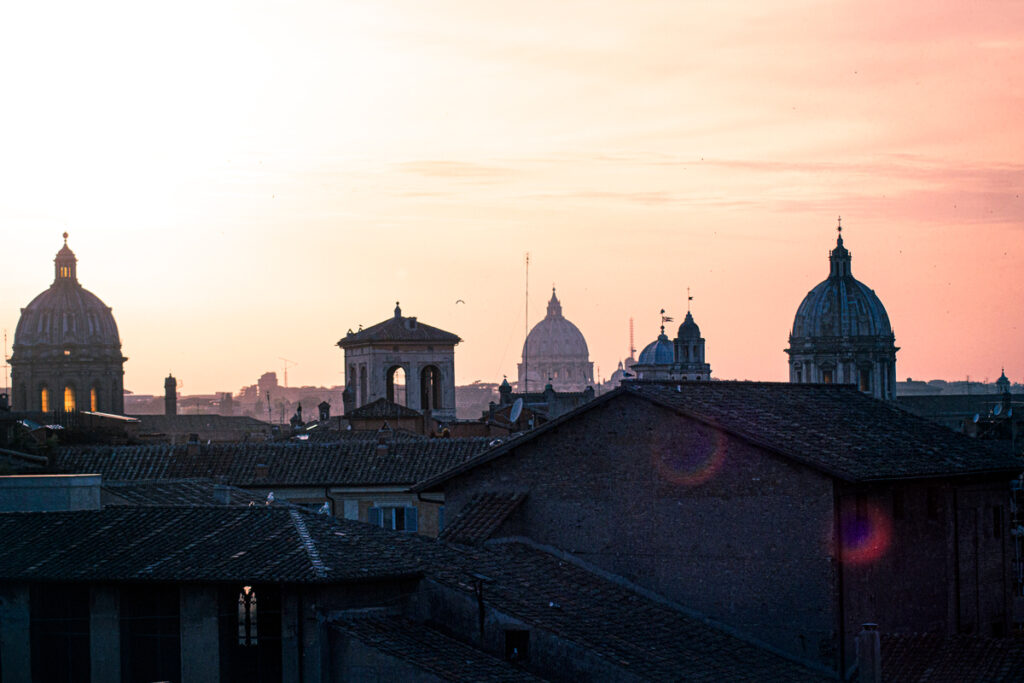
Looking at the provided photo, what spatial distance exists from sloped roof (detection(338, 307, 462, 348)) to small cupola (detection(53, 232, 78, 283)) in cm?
5729

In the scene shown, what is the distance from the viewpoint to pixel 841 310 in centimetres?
16538

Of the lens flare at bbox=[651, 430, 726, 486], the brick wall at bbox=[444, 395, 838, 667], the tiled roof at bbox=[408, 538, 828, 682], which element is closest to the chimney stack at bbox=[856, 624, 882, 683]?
the tiled roof at bbox=[408, 538, 828, 682]

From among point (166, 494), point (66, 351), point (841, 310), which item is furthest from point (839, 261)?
point (166, 494)

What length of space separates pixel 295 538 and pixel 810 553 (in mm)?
7470

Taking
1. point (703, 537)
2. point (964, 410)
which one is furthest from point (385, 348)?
point (703, 537)

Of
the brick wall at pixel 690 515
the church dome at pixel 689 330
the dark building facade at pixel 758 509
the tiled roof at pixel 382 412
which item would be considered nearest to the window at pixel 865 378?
the church dome at pixel 689 330

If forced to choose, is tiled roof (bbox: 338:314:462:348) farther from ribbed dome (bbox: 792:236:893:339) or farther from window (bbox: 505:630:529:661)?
window (bbox: 505:630:529:661)

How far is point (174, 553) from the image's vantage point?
25.5 metres

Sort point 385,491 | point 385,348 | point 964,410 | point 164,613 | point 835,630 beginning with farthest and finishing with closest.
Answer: point 964,410
point 385,348
point 385,491
point 835,630
point 164,613

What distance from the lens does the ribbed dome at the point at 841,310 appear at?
165 m

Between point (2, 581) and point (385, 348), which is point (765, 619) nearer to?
point (2, 581)

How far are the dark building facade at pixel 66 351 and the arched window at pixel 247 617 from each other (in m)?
130

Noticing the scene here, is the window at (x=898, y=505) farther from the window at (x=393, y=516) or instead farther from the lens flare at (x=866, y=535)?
the window at (x=393, y=516)

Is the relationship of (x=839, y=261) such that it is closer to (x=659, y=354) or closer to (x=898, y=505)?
(x=659, y=354)
